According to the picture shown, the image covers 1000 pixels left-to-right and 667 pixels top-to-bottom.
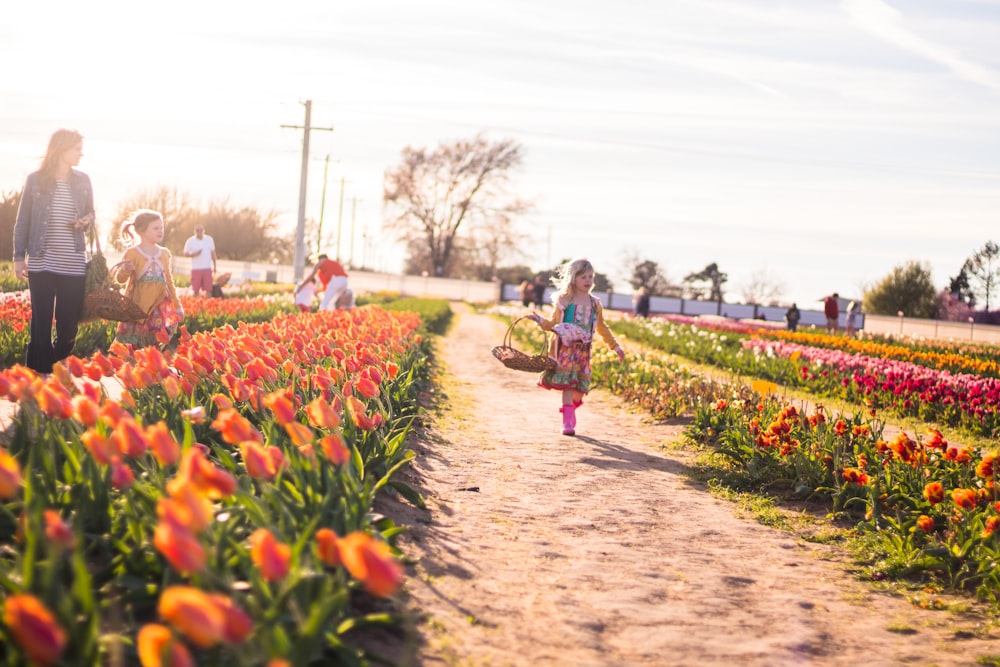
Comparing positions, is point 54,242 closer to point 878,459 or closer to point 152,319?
point 152,319

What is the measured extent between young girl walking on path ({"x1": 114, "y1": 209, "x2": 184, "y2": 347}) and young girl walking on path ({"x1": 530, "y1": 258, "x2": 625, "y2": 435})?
120 inches

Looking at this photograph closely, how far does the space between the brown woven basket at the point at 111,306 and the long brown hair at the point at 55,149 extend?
94 centimetres

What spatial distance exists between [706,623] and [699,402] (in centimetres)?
594

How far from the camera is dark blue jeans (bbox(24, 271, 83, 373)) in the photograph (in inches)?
306

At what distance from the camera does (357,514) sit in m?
3.54

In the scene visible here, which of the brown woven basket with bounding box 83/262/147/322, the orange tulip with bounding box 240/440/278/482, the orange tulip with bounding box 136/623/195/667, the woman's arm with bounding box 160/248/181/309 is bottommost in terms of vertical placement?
the orange tulip with bounding box 136/623/195/667

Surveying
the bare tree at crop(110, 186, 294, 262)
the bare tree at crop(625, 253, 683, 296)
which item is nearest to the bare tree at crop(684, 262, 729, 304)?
the bare tree at crop(625, 253, 683, 296)

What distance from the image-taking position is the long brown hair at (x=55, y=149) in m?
7.62

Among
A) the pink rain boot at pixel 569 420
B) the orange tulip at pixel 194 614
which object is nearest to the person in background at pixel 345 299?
the pink rain boot at pixel 569 420

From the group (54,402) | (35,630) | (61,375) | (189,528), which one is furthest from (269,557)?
(61,375)

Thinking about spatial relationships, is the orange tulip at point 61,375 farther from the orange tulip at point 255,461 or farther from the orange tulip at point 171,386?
the orange tulip at point 255,461

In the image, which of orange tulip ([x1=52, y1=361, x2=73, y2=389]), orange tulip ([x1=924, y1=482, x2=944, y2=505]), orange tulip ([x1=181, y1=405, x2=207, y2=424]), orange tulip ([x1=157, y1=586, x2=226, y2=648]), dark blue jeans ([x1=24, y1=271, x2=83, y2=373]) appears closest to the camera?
orange tulip ([x1=157, y1=586, x2=226, y2=648])

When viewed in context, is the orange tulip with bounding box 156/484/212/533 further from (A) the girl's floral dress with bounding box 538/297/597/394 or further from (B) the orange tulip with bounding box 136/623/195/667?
(A) the girl's floral dress with bounding box 538/297/597/394

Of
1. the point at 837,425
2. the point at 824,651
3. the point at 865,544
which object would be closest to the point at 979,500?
the point at 865,544
